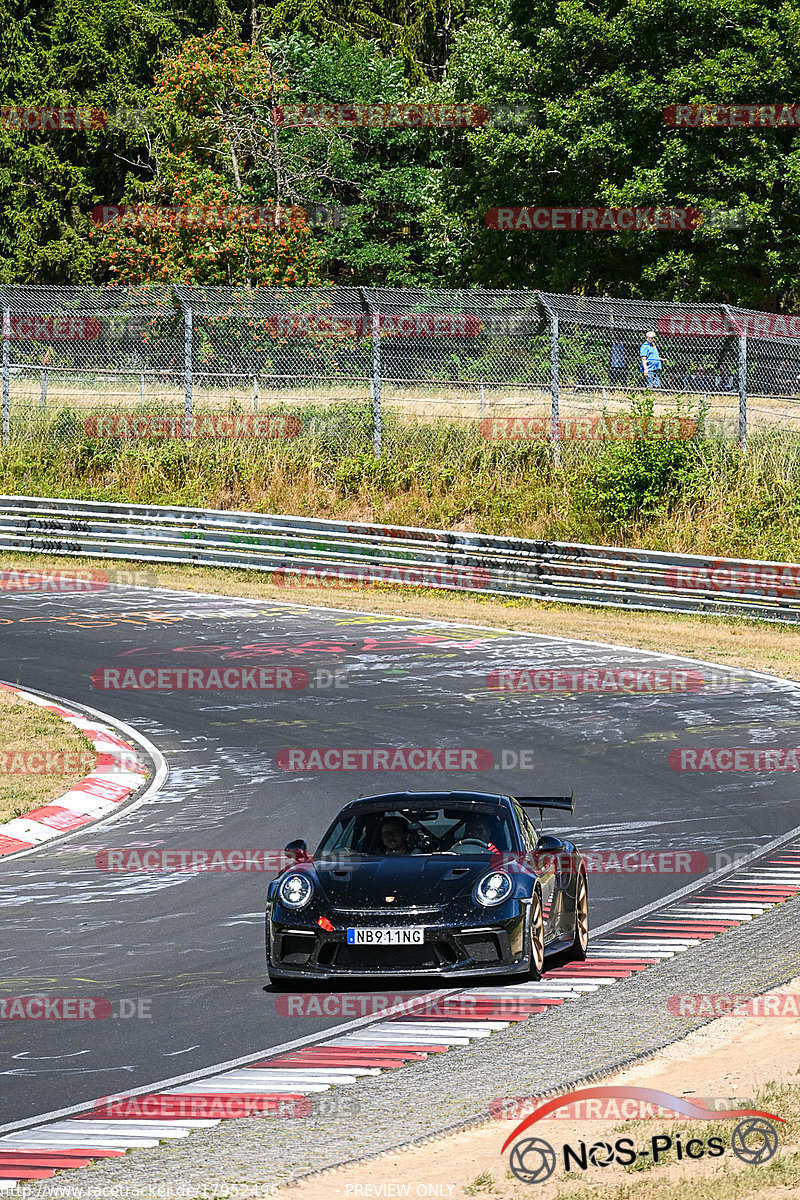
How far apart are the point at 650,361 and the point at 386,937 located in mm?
21507

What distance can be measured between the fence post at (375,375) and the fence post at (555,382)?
2.82 meters

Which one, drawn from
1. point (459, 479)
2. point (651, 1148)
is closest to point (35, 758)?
point (651, 1148)

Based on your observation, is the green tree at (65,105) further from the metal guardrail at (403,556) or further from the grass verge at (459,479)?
the metal guardrail at (403,556)

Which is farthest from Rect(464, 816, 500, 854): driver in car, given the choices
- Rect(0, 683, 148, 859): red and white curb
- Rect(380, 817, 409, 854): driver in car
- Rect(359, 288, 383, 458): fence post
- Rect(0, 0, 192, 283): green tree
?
Rect(0, 0, 192, 283): green tree

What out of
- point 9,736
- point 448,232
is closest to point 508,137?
point 448,232

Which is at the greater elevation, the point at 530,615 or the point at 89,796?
the point at 530,615

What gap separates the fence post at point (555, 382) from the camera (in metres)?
26.2

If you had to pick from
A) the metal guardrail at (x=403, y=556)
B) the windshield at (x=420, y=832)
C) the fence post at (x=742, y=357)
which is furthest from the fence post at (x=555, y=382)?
the windshield at (x=420, y=832)

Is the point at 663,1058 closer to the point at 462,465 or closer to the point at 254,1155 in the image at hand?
the point at 254,1155

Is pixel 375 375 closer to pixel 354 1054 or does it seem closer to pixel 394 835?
pixel 394 835

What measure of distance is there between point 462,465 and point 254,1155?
22635 mm

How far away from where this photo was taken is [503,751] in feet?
52.3

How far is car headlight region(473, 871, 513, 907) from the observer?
9.02m

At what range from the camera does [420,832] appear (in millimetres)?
10016
